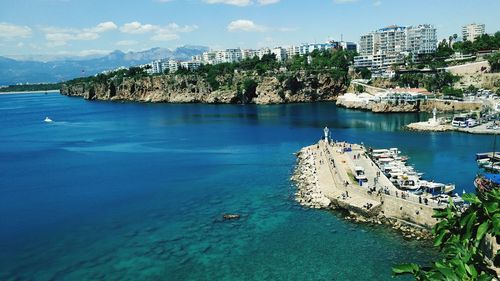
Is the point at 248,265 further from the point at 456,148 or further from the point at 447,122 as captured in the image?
the point at 447,122

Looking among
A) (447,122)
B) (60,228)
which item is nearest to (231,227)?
(60,228)

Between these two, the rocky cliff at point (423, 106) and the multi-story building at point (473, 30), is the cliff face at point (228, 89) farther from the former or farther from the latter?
the multi-story building at point (473, 30)

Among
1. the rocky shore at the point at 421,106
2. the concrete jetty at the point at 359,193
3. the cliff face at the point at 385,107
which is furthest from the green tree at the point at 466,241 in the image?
the cliff face at the point at 385,107

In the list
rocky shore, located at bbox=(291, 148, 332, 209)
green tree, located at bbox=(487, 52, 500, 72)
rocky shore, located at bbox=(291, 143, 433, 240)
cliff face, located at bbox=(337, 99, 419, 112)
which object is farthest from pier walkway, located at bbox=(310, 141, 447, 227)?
green tree, located at bbox=(487, 52, 500, 72)

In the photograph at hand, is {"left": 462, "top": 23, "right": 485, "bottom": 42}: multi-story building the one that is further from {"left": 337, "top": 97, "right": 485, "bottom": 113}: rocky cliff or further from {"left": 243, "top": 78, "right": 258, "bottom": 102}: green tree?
{"left": 337, "top": 97, "right": 485, "bottom": 113}: rocky cliff

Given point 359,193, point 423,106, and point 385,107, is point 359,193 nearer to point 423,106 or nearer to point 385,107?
point 385,107

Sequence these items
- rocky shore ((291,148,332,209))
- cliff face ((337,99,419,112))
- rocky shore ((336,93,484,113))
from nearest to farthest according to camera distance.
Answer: rocky shore ((291,148,332,209)) < rocky shore ((336,93,484,113)) < cliff face ((337,99,419,112))

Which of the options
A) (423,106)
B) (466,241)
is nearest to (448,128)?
(423,106)
